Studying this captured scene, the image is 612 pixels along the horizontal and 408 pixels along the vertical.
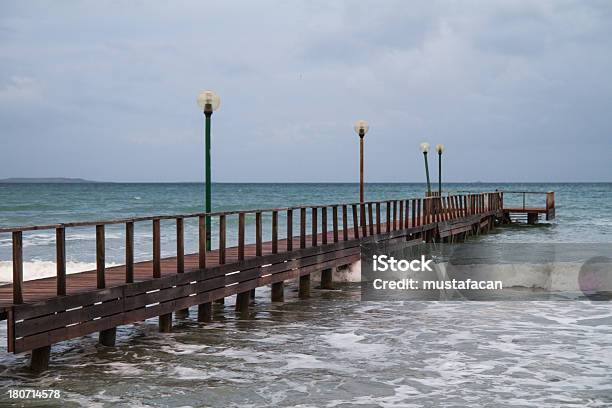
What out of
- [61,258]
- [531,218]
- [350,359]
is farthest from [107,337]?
[531,218]

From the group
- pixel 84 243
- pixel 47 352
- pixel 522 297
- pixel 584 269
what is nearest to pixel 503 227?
pixel 84 243

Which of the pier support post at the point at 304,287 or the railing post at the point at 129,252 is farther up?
the railing post at the point at 129,252

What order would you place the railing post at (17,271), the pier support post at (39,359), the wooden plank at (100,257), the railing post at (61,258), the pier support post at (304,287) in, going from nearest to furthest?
1. the railing post at (17,271)
2. the railing post at (61,258)
3. the pier support post at (39,359)
4. the wooden plank at (100,257)
5. the pier support post at (304,287)

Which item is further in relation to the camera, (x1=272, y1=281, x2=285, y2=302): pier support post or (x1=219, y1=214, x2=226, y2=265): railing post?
(x1=272, y1=281, x2=285, y2=302): pier support post

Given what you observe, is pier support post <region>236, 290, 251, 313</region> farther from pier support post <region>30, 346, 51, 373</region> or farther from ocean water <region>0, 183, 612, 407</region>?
pier support post <region>30, 346, 51, 373</region>

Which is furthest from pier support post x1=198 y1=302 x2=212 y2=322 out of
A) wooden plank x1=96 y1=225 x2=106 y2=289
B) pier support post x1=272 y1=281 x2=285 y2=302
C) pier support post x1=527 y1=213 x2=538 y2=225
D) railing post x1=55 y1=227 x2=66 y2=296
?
pier support post x1=527 y1=213 x2=538 y2=225

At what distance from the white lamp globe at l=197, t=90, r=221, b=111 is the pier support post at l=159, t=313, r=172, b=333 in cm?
533

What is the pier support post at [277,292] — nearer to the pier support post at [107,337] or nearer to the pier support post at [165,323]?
the pier support post at [165,323]

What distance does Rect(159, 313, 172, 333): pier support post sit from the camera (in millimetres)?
12305

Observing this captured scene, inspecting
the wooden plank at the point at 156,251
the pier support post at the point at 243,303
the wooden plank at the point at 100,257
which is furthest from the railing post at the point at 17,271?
the pier support post at the point at 243,303

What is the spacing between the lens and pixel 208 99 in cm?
1641

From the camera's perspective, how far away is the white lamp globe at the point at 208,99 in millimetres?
16391

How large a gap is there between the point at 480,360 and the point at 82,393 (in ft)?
16.0

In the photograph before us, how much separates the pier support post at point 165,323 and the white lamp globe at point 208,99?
17.5ft
